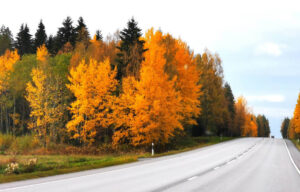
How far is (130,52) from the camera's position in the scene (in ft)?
106

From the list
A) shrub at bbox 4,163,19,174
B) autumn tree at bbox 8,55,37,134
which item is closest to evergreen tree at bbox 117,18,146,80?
autumn tree at bbox 8,55,37,134

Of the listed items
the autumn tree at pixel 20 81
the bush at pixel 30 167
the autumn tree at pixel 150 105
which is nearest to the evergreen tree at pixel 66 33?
the autumn tree at pixel 20 81

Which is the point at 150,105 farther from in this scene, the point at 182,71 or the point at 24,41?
the point at 24,41

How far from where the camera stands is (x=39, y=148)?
31.2m

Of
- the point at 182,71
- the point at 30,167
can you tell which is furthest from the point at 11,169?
the point at 182,71

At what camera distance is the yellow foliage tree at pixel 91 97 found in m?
29.2

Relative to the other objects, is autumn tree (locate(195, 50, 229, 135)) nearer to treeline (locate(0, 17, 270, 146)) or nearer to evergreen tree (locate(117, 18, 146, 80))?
treeline (locate(0, 17, 270, 146))

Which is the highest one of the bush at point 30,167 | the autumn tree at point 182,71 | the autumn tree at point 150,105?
the autumn tree at point 182,71

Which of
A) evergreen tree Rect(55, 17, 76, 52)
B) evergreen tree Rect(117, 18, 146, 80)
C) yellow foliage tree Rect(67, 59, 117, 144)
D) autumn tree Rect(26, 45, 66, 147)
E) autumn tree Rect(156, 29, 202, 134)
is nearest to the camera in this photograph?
yellow foliage tree Rect(67, 59, 117, 144)

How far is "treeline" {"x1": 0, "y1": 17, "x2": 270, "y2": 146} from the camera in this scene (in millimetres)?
27188

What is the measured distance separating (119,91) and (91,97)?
3.83 metres

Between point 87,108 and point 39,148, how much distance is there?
7.28 metres

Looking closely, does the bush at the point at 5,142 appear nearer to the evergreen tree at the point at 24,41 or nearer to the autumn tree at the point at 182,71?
the autumn tree at the point at 182,71

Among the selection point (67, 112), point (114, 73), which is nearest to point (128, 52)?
point (114, 73)
